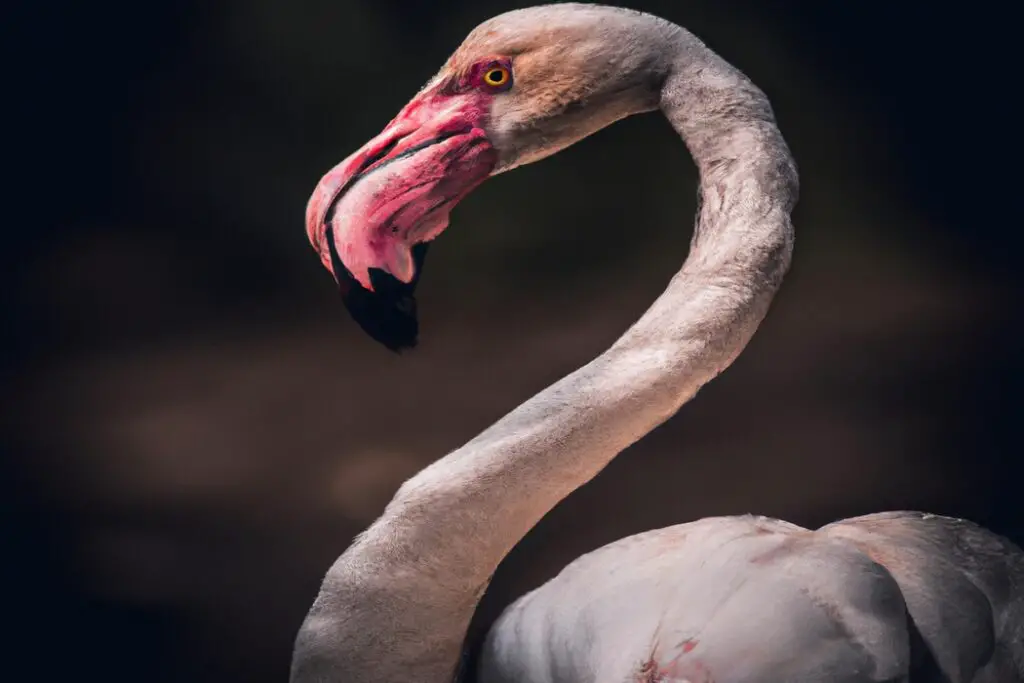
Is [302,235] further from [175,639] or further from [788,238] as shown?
[788,238]

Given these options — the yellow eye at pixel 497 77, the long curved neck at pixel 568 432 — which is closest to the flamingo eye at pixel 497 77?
the yellow eye at pixel 497 77

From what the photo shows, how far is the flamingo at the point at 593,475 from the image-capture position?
104 cm

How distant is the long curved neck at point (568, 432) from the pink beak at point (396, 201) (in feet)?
0.56

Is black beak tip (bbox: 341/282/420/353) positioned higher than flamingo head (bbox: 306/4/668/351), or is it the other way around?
flamingo head (bbox: 306/4/668/351)

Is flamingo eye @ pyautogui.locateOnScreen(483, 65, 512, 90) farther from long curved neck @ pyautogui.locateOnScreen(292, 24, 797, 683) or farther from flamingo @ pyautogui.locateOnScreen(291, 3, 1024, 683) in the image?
long curved neck @ pyautogui.locateOnScreen(292, 24, 797, 683)

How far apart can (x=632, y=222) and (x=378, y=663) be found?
774mm

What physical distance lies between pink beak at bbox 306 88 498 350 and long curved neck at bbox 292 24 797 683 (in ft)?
0.56

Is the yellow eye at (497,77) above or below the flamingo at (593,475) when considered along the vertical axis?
above

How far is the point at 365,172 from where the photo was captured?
1.15 meters

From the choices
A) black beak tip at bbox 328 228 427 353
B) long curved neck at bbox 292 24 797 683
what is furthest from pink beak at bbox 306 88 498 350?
long curved neck at bbox 292 24 797 683

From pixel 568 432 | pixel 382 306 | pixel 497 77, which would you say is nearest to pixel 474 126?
pixel 497 77

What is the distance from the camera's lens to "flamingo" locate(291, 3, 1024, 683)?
3.43 ft

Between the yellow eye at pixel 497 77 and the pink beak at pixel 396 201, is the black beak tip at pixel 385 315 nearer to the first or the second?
the pink beak at pixel 396 201

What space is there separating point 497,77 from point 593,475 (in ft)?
1.45
